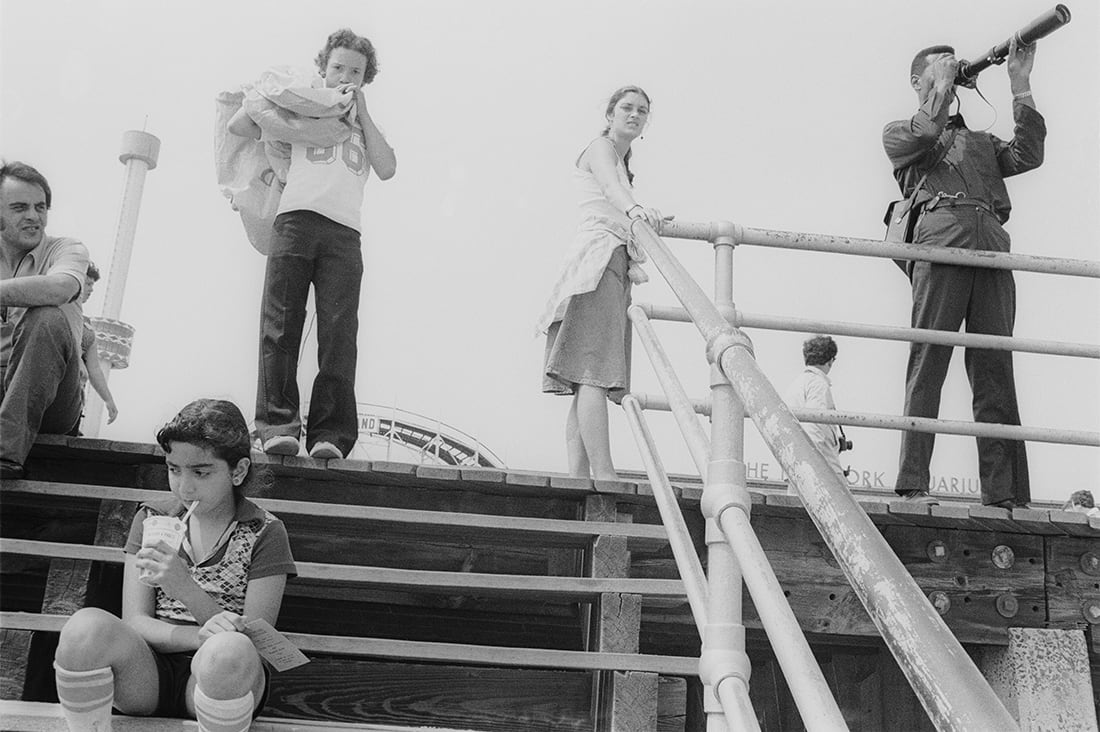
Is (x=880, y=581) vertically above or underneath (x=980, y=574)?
underneath

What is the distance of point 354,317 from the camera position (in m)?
3.80

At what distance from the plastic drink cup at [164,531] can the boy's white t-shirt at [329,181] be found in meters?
1.72

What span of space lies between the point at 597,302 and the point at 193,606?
2072 millimetres

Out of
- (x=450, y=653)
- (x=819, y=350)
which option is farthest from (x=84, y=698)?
(x=819, y=350)

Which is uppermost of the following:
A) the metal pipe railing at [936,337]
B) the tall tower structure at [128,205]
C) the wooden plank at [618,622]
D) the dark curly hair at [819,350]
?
the tall tower structure at [128,205]

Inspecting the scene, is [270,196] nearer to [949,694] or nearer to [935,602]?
[935,602]

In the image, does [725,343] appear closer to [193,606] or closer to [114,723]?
[193,606]

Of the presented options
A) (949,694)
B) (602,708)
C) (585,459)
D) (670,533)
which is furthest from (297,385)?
(949,694)

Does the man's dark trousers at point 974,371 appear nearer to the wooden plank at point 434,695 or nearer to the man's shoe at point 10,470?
the wooden plank at point 434,695

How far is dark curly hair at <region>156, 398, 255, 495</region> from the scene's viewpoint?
2549 mm

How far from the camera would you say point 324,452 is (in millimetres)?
3424

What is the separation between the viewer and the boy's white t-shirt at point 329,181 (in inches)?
151

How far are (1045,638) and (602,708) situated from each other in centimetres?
160

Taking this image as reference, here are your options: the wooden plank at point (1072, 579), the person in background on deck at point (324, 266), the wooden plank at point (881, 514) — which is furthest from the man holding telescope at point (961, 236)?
the person in background on deck at point (324, 266)
